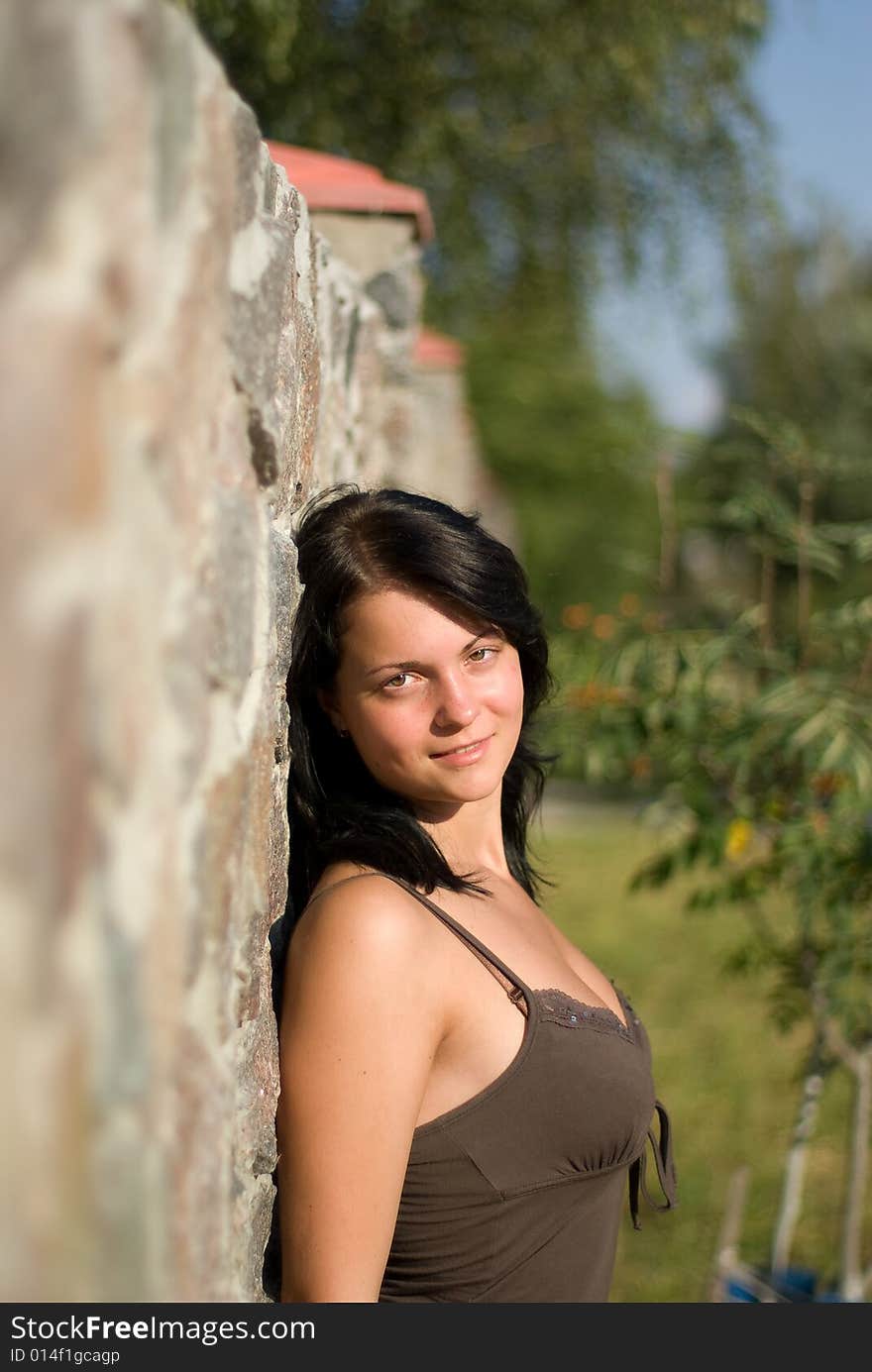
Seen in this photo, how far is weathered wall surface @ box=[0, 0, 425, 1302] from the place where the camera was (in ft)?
2.57

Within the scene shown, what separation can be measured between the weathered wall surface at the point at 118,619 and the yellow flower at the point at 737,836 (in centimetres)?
212

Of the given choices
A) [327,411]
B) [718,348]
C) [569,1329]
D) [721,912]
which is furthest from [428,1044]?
[718,348]

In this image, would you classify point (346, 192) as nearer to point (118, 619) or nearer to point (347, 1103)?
point (347, 1103)

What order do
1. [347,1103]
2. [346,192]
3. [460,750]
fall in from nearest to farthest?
[347,1103], [460,750], [346,192]

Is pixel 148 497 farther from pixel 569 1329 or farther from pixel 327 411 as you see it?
pixel 327 411

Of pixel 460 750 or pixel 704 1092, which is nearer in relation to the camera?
pixel 460 750

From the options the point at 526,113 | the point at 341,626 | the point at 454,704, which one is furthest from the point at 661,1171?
the point at 526,113

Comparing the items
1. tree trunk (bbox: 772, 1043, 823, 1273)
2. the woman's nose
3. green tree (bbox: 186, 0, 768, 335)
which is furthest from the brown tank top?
green tree (bbox: 186, 0, 768, 335)

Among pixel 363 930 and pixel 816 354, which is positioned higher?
pixel 816 354

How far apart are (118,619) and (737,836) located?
8.19 ft

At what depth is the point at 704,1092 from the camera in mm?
5273

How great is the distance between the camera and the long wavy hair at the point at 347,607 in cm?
171

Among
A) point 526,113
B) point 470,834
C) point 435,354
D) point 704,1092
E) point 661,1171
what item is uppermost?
point 526,113

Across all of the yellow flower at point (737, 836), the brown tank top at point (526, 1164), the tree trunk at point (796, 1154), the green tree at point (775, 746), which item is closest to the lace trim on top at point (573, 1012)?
the brown tank top at point (526, 1164)
